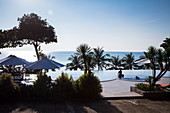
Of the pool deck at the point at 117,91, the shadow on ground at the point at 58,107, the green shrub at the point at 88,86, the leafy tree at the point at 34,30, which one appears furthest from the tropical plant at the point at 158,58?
the leafy tree at the point at 34,30

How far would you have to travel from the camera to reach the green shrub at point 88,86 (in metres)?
6.45

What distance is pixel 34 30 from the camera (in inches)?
632

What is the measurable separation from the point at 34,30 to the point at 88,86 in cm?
1257

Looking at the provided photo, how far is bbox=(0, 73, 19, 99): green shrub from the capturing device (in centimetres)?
602

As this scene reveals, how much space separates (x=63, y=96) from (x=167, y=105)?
481 cm

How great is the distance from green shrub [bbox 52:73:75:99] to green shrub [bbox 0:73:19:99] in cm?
189

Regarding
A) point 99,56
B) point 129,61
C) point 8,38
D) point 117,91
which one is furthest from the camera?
point 129,61

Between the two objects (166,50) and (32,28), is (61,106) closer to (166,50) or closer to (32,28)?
(166,50)

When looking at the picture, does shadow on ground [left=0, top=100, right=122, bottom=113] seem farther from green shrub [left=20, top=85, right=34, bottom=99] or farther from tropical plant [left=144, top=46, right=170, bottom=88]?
tropical plant [left=144, top=46, right=170, bottom=88]

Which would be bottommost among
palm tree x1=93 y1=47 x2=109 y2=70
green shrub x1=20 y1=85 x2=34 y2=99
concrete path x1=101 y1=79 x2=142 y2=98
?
concrete path x1=101 y1=79 x2=142 y2=98

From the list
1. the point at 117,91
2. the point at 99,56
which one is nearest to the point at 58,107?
the point at 117,91

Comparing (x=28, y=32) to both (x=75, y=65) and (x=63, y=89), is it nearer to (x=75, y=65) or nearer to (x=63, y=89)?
(x=63, y=89)

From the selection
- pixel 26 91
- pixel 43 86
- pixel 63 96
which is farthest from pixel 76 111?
pixel 26 91

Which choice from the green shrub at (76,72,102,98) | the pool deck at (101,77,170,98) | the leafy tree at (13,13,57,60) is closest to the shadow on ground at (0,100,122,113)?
the green shrub at (76,72,102,98)
